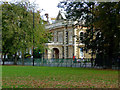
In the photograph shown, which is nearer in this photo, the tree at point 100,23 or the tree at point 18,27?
the tree at point 100,23

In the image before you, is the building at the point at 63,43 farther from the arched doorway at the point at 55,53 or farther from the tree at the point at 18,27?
the tree at the point at 18,27

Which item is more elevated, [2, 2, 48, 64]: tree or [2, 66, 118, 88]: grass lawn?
[2, 2, 48, 64]: tree

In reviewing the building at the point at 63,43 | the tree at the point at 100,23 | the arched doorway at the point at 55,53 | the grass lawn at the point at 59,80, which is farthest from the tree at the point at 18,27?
the arched doorway at the point at 55,53

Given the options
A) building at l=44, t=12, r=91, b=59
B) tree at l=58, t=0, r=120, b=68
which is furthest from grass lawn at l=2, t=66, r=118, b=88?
building at l=44, t=12, r=91, b=59

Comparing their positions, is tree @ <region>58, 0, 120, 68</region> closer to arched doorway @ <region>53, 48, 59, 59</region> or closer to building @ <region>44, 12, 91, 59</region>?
building @ <region>44, 12, 91, 59</region>

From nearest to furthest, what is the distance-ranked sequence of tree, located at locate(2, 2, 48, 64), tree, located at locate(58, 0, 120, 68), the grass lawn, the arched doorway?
the grass lawn
tree, located at locate(58, 0, 120, 68)
tree, located at locate(2, 2, 48, 64)
the arched doorway

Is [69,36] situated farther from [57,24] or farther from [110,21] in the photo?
[110,21]

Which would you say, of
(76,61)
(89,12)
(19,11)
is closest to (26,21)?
(19,11)

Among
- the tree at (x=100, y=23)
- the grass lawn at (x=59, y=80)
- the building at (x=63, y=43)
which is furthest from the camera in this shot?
the building at (x=63, y=43)

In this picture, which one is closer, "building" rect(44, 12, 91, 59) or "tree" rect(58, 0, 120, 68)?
"tree" rect(58, 0, 120, 68)

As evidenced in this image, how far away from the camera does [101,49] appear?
3084cm

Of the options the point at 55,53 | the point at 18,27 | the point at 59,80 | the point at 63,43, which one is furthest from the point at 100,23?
the point at 55,53

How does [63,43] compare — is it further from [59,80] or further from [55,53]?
[59,80]

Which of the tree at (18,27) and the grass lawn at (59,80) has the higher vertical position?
the tree at (18,27)
